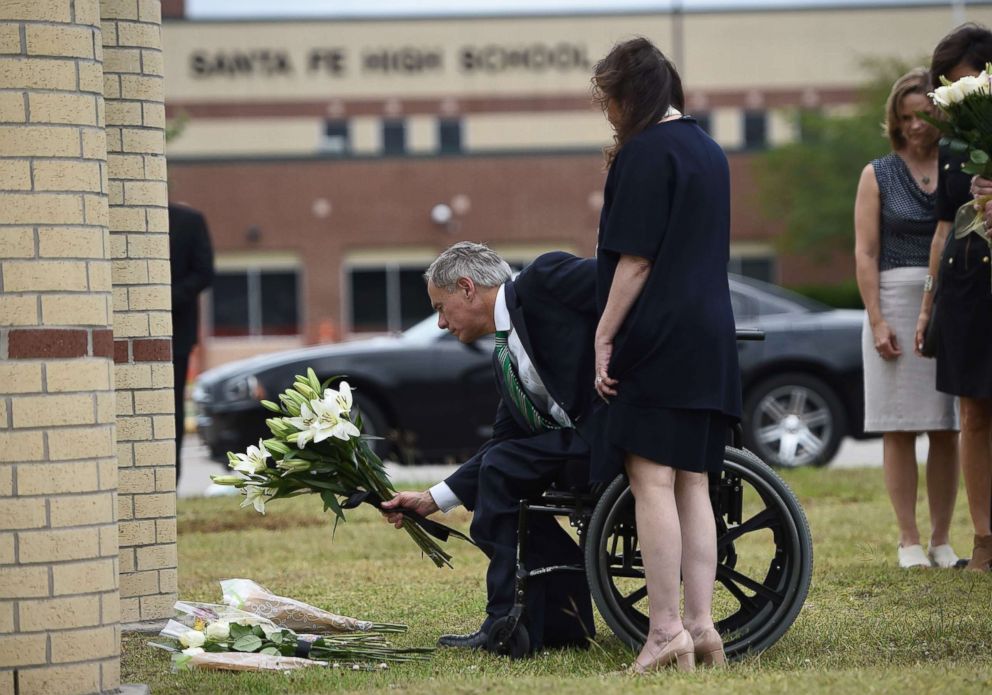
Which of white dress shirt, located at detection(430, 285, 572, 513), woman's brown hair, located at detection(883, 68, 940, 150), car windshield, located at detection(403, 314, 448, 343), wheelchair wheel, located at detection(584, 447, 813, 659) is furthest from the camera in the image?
car windshield, located at detection(403, 314, 448, 343)

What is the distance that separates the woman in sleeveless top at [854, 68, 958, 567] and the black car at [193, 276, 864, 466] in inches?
186

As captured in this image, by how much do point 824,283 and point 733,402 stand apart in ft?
114

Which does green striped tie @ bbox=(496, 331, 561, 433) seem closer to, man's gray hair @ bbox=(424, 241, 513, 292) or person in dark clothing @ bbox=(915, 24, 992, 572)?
man's gray hair @ bbox=(424, 241, 513, 292)

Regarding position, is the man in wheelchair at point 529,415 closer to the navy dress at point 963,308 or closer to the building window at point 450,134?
the navy dress at point 963,308

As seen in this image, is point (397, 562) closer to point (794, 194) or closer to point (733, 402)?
point (733, 402)

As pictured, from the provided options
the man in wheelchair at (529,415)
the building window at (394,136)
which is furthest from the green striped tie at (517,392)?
the building window at (394,136)

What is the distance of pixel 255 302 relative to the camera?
3712 cm

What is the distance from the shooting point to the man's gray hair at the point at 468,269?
16.0 ft

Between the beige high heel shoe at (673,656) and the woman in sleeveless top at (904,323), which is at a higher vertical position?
the woman in sleeveless top at (904,323)

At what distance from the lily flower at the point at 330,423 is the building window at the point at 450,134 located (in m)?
37.7

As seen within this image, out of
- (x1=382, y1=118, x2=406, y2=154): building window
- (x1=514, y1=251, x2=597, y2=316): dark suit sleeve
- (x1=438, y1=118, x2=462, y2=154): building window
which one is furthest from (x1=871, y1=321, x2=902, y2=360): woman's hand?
(x1=382, y1=118, x2=406, y2=154): building window

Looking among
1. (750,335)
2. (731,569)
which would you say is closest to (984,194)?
(750,335)

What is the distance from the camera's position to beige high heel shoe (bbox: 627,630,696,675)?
168 inches

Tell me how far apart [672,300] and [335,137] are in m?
38.5
